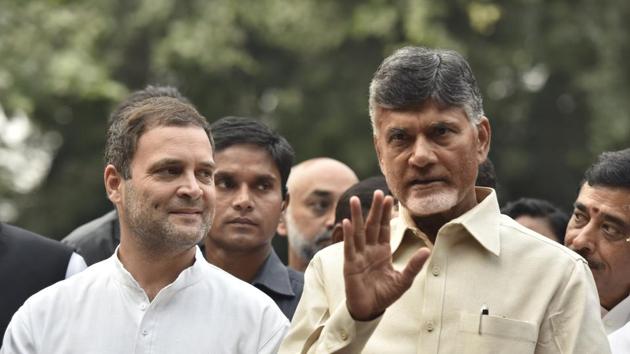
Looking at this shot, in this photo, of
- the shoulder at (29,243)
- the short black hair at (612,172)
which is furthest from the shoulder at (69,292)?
the short black hair at (612,172)

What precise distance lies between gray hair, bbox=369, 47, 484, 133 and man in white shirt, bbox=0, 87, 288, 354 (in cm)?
74

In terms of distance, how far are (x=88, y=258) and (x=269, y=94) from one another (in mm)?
11304

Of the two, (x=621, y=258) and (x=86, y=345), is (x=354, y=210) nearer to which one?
(x=86, y=345)

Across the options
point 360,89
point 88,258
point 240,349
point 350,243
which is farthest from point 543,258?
point 360,89

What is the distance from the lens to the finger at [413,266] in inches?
179

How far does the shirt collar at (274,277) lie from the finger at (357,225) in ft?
6.95

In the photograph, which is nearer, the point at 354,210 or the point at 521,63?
the point at 354,210

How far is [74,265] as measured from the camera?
6367 millimetres

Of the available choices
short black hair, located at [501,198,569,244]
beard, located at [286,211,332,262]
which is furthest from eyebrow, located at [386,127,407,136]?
beard, located at [286,211,332,262]

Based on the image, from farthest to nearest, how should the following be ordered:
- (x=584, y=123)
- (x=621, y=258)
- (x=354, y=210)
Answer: (x=584, y=123) → (x=621, y=258) → (x=354, y=210)

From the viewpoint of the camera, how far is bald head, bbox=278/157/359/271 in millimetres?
8633

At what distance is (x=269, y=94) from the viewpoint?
60.6 feet

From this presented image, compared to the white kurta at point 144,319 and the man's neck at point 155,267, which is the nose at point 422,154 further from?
the man's neck at point 155,267

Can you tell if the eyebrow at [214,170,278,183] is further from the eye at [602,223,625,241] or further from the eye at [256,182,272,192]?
the eye at [602,223,625,241]
